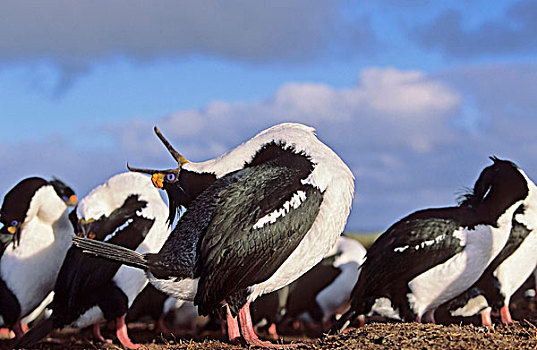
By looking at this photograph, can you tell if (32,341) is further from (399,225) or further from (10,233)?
(399,225)

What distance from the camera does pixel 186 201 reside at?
7457 millimetres

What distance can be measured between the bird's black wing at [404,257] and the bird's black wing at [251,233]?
3472 millimetres

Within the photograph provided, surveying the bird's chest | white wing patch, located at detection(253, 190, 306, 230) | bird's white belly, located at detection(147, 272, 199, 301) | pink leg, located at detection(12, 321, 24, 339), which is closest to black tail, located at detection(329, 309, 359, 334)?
bird's white belly, located at detection(147, 272, 199, 301)

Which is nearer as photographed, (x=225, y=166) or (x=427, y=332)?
(x=427, y=332)

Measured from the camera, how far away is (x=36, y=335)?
10219 millimetres

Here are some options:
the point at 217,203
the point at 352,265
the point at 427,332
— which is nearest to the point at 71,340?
the point at 352,265

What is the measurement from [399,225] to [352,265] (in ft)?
10.8

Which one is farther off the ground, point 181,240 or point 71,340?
point 181,240

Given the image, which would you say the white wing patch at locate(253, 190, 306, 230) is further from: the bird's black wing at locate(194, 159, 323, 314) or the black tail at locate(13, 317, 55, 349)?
the black tail at locate(13, 317, 55, 349)

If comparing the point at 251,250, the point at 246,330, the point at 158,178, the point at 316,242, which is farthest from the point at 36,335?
the point at 316,242

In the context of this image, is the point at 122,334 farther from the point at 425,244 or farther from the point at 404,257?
the point at 425,244

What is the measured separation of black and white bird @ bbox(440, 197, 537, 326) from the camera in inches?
447

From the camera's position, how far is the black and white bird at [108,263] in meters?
10.2

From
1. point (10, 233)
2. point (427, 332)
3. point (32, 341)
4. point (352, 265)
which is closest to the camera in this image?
point (427, 332)
